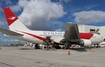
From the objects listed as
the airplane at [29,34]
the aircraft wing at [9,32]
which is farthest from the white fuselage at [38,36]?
the aircraft wing at [9,32]

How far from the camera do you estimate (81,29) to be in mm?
67000

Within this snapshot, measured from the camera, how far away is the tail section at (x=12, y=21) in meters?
25.1

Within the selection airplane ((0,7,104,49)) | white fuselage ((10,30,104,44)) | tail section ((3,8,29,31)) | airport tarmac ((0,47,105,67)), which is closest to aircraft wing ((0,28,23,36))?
airplane ((0,7,104,49))

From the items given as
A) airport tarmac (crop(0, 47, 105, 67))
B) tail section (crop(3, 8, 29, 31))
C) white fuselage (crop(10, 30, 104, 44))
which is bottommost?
airport tarmac (crop(0, 47, 105, 67))

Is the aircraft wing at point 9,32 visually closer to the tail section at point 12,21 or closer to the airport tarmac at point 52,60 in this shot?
the tail section at point 12,21

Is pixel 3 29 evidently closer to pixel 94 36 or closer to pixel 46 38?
pixel 46 38

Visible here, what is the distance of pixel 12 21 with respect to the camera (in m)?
25.5

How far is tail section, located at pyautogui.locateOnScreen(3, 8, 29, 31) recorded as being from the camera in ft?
82.4

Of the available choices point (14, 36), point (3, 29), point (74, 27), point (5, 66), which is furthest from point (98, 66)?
point (14, 36)

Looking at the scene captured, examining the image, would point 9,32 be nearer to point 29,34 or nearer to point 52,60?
point 29,34

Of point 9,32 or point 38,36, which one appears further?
point 38,36

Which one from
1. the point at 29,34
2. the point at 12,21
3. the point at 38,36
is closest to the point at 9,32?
the point at 12,21

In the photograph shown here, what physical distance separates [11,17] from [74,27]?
1167 centimetres

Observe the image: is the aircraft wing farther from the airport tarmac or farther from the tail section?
the airport tarmac
